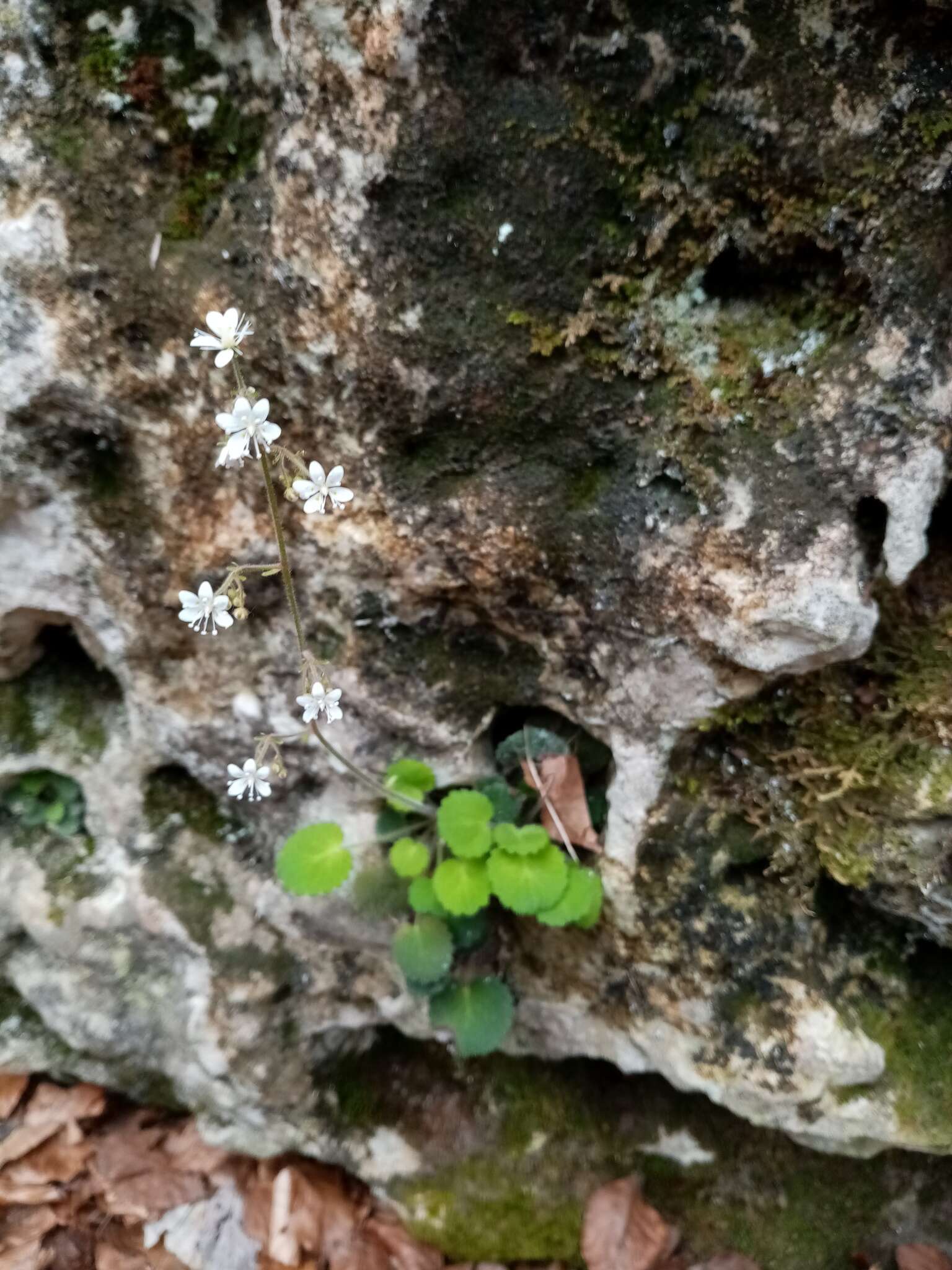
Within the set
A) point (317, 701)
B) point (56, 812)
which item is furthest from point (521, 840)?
point (56, 812)

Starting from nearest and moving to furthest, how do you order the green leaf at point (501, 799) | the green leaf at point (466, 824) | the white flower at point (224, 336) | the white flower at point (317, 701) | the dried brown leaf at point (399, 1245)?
the white flower at point (224, 336) → the white flower at point (317, 701) → the green leaf at point (466, 824) → the green leaf at point (501, 799) → the dried brown leaf at point (399, 1245)

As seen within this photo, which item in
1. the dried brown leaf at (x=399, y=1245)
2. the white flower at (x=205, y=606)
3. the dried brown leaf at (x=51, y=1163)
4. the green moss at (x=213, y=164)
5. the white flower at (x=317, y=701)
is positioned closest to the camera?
the white flower at (x=205, y=606)

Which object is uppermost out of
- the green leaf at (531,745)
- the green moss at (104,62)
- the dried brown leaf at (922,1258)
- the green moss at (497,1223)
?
the green moss at (104,62)

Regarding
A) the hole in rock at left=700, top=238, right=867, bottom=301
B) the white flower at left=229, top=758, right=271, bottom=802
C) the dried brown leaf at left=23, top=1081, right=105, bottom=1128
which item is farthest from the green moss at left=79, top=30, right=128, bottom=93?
the dried brown leaf at left=23, top=1081, right=105, bottom=1128

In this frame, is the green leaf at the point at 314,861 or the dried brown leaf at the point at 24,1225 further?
the dried brown leaf at the point at 24,1225

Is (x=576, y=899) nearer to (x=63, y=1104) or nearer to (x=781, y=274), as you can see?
(x=781, y=274)

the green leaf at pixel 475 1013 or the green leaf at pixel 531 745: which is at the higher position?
the green leaf at pixel 531 745

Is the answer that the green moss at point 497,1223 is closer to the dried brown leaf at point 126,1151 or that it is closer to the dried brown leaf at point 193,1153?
the dried brown leaf at point 193,1153

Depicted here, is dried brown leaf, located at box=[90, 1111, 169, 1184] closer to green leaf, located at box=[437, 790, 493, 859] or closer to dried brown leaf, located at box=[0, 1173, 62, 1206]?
dried brown leaf, located at box=[0, 1173, 62, 1206]

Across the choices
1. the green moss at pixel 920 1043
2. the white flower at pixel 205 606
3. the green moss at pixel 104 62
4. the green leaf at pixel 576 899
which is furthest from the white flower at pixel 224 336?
the green moss at pixel 920 1043
